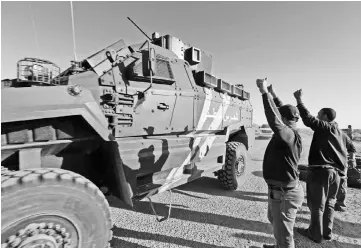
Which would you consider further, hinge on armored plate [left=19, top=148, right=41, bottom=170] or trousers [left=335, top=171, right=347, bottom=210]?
trousers [left=335, top=171, right=347, bottom=210]

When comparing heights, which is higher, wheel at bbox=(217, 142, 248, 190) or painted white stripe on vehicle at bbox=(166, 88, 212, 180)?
painted white stripe on vehicle at bbox=(166, 88, 212, 180)

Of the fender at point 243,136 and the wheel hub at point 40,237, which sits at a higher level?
the fender at point 243,136

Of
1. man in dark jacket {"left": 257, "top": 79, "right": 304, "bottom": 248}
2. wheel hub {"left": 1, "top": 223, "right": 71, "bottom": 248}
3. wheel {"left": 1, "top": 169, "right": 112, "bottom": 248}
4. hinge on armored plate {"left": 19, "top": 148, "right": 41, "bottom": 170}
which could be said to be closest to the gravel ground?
man in dark jacket {"left": 257, "top": 79, "right": 304, "bottom": 248}

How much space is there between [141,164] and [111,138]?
1.74 ft

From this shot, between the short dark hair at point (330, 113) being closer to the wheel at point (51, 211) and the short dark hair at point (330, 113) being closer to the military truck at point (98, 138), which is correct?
the military truck at point (98, 138)

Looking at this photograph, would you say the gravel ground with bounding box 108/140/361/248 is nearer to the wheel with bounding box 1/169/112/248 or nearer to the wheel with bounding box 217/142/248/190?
the wheel with bounding box 217/142/248/190

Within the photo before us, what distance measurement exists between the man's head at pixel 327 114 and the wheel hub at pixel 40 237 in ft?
11.6

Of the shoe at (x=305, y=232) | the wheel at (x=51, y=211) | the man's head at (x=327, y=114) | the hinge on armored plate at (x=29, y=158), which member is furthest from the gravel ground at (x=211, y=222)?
the man's head at (x=327, y=114)

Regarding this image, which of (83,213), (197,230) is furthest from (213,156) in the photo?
(83,213)

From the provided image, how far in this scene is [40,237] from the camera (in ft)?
5.45

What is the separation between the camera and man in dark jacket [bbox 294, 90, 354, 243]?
2807 millimetres

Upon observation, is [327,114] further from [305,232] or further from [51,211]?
[51,211]

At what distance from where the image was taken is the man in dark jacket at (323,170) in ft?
9.21

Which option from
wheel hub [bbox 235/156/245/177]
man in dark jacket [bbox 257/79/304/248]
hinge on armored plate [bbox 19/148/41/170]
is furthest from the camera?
wheel hub [bbox 235/156/245/177]
